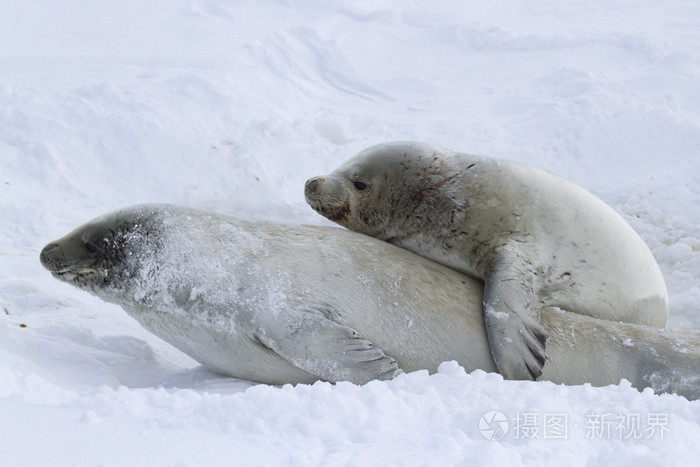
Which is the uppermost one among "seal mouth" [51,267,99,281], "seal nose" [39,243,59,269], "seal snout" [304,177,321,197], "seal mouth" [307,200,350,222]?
"seal snout" [304,177,321,197]

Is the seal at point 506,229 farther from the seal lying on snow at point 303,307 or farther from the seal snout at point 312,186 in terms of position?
the seal lying on snow at point 303,307

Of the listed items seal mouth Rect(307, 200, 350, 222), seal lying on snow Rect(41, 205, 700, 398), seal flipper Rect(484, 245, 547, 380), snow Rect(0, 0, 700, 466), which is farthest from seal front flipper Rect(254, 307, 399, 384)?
seal mouth Rect(307, 200, 350, 222)

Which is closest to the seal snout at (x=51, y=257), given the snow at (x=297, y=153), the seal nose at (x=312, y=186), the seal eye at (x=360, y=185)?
the snow at (x=297, y=153)

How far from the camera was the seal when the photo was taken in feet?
10.7

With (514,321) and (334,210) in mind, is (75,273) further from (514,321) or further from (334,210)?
(514,321)

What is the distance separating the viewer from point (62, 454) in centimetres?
162

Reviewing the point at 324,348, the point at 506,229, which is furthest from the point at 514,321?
the point at 324,348

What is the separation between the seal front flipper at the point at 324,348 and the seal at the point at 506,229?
19.0 inches

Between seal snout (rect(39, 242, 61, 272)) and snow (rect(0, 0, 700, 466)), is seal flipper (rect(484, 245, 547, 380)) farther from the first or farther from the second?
seal snout (rect(39, 242, 61, 272))

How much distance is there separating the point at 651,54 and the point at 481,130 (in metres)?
2.29

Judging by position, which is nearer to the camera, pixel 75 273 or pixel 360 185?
pixel 75 273

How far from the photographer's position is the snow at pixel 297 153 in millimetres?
1928

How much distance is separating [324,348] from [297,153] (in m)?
3.07

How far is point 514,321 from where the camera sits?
298cm
